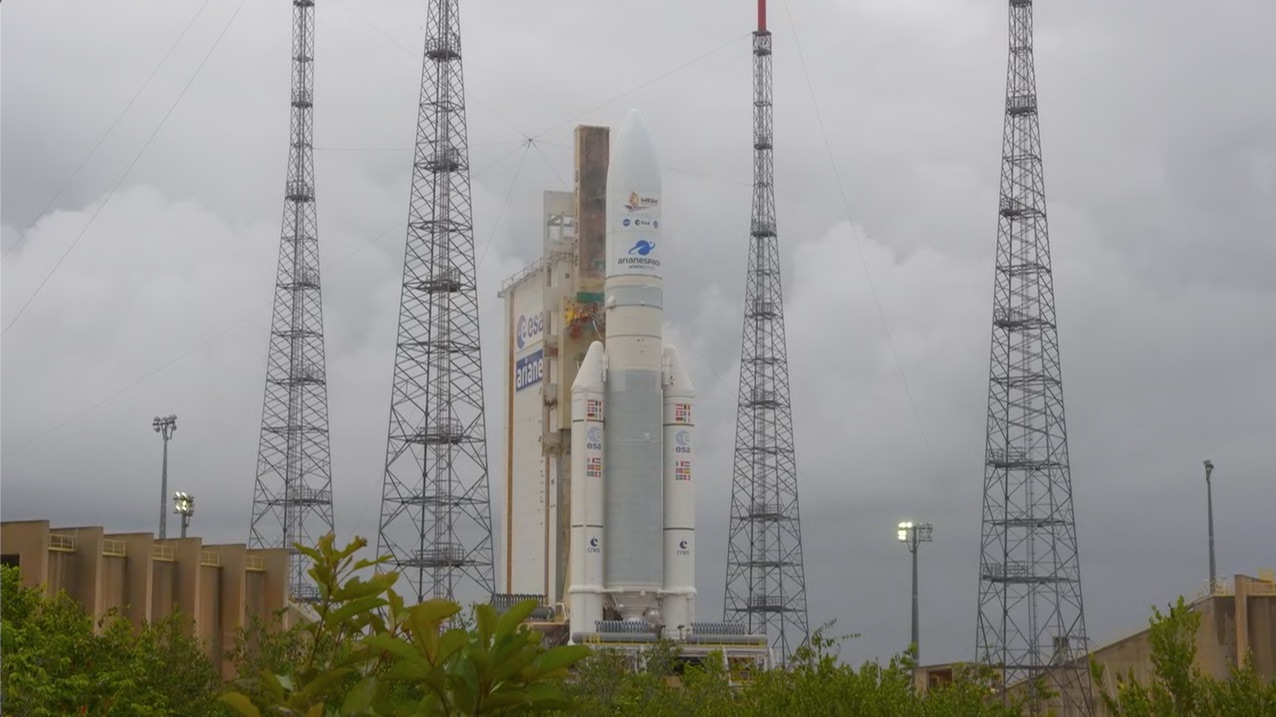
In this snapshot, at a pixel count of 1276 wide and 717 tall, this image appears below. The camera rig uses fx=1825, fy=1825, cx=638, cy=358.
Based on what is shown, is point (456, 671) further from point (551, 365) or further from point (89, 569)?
point (551, 365)

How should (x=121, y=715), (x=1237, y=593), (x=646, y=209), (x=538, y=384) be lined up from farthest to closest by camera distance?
(x=538, y=384) < (x=646, y=209) < (x=1237, y=593) < (x=121, y=715)

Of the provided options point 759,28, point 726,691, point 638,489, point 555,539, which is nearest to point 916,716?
point 726,691

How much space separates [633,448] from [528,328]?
58.3ft

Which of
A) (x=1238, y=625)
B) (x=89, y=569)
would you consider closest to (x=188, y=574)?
(x=89, y=569)

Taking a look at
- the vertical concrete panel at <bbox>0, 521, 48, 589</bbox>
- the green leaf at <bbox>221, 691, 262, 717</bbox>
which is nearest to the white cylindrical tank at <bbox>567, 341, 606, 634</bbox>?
the vertical concrete panel at <bbox>0, 521, 48, 589</bbox>

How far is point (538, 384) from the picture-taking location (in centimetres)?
8106

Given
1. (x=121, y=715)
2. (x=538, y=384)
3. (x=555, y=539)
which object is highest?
(x=538, y=384)

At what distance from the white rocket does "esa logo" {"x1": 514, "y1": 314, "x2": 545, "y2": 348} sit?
514 inches

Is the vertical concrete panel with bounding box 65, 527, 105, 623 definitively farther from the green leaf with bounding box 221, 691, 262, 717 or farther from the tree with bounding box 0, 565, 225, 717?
the green leaf with bounding box 221, 691, 262, 717

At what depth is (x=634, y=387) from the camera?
2660 inches

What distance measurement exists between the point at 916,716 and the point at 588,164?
5267 cm

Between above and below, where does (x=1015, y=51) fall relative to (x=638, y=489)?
above

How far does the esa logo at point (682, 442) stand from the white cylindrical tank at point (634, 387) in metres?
0.61

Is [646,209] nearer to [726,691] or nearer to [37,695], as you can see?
[726,691]
